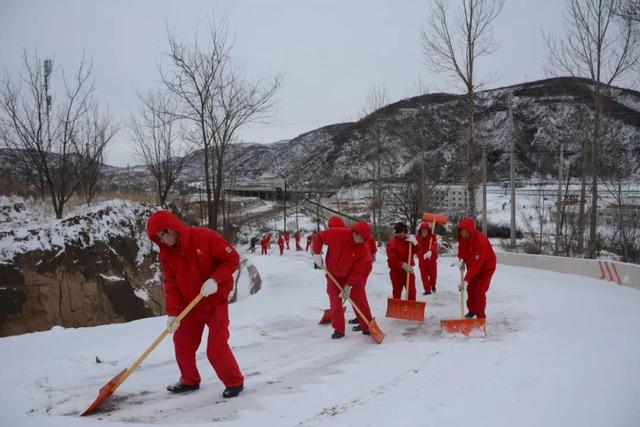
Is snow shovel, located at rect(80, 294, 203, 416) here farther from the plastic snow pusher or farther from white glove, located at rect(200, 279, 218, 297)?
the plastic snow pusher

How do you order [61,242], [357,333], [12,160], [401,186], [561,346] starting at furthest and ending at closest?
[401,186], [12,160], [61,242], [357,333], [561,346]

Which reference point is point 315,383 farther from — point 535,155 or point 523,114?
point 523,114

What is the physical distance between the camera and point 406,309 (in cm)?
770

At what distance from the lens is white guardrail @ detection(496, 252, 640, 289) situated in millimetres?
10297

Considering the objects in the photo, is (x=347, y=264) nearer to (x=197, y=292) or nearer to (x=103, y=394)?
(x=197, y=292)

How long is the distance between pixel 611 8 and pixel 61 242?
16815mm

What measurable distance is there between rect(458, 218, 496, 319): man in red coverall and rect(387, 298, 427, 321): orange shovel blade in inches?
28.2

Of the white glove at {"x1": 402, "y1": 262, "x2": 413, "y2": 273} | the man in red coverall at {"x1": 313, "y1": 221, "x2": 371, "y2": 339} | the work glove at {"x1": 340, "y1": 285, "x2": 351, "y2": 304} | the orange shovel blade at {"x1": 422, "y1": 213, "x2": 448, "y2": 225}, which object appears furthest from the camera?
the orange shovel blade at {"x1": 422, "y1": 213, "x2": 448, "y2": 225}

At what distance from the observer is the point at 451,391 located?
4191 millimetres

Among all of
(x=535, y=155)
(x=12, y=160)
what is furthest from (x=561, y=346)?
(x=535, y=155)

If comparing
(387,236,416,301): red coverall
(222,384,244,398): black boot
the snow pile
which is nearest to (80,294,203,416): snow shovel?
(222,384,244,398): black boot

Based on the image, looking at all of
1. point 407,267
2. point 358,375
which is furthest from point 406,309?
point 358,375

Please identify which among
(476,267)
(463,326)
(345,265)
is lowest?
(463,326)

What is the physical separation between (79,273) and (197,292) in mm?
5890
